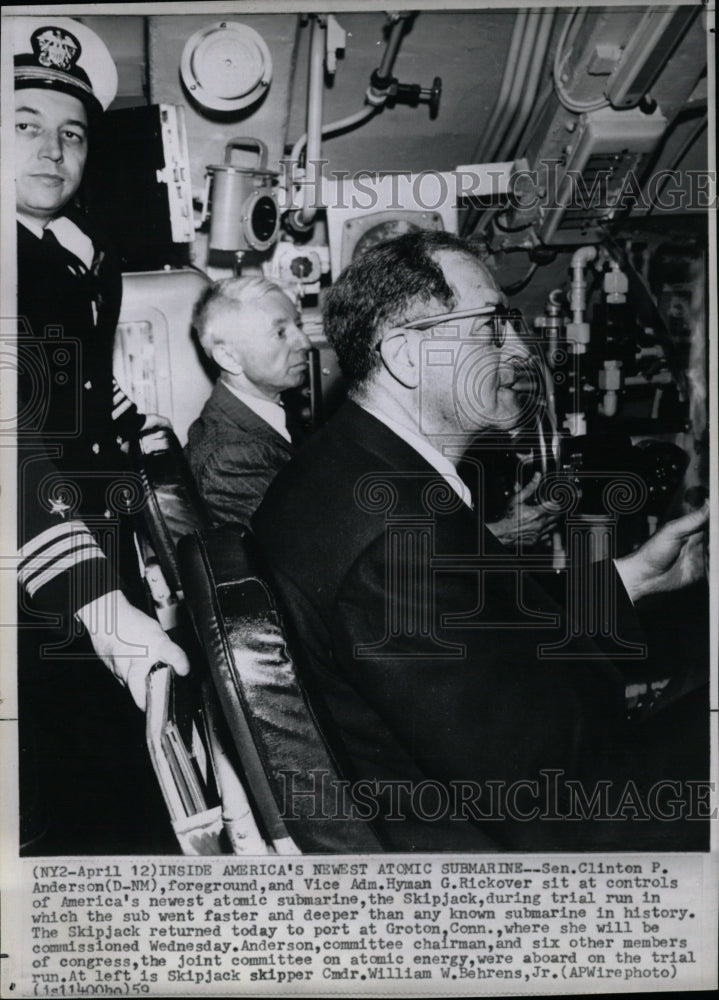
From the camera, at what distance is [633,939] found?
4.30 feet

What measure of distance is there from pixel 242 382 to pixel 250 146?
417 mm

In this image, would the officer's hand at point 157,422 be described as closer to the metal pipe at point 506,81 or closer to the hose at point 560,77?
the metal pipe at point 506,81

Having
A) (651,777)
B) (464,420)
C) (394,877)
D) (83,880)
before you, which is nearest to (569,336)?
(464,420)

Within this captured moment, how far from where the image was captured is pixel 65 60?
1305mm

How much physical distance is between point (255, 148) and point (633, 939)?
1549mm

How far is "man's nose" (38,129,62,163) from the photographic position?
1.31m

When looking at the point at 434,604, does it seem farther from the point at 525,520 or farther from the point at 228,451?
the point at 228,451

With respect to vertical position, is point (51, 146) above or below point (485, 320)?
above

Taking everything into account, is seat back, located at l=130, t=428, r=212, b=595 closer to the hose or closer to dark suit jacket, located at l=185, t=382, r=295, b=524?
dark suit jacket, located at l=185, t=382, r=295, b=524

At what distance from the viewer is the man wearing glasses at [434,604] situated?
1.21 meters

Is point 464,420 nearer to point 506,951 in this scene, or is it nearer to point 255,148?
point 255,148

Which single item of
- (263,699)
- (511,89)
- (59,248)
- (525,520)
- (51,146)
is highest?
(511,89)

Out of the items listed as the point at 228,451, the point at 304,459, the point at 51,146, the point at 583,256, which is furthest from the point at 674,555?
the point at 51,146

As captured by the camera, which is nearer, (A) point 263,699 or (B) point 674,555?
(A) point 263,699
